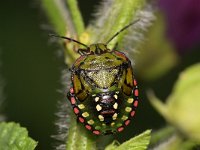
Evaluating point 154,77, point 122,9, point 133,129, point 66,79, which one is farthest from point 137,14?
point 133,129

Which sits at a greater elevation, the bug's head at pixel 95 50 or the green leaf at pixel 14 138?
the bug's head at pixel 95 50

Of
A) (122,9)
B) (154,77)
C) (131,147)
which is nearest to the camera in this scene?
(131,147)

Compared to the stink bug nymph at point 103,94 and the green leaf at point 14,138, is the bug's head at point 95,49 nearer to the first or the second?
the stink bug nymph at point 103,94

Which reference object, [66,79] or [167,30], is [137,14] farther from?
[167,30]

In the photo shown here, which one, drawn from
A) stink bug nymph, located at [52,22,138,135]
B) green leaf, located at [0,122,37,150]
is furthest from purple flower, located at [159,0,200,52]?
green leaf, located at [0,122,37,150]

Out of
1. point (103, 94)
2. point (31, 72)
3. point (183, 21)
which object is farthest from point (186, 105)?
point (31, 72)

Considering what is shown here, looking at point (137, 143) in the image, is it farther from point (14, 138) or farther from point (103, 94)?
point (14, 138)

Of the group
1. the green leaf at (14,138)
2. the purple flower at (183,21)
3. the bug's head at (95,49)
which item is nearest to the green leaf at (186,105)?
the bug's head at (95,49)
